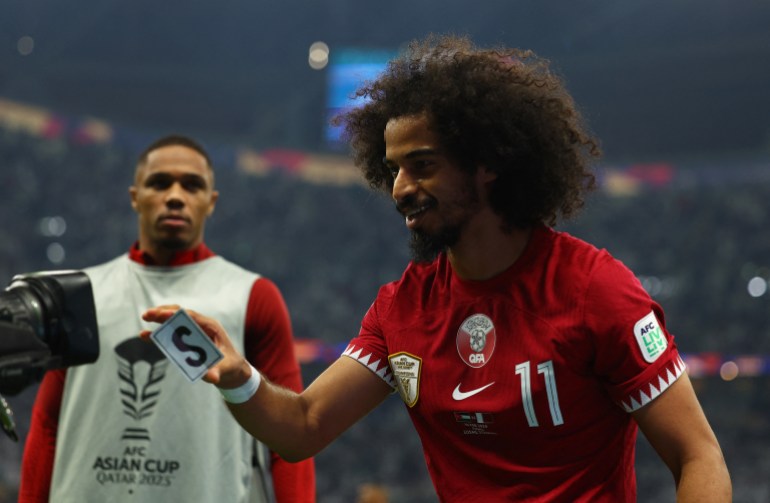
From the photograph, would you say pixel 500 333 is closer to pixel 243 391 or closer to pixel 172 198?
pixel 243 391

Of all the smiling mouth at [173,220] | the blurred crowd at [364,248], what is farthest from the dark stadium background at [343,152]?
the smiling mouth at [173,220]

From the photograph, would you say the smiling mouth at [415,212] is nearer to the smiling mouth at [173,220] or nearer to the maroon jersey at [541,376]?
the maroon jersey at [541,376]

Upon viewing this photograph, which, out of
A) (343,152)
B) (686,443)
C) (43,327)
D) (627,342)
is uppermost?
(343,152)

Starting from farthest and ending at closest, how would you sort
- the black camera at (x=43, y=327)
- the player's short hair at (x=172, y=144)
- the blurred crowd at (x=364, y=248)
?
the blurred crowd at (x=364, y=248) < the player's short hair at (x=172, y=144) < the black camera at (x=43, y=327)

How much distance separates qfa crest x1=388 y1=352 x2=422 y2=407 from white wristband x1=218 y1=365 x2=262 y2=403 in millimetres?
367

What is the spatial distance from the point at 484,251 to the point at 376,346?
378mm

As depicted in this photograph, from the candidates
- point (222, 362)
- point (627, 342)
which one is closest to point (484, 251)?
point (627, 342)

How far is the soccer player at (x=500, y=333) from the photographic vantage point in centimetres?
196

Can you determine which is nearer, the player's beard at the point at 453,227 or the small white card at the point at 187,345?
the small white card at the point at 187,345

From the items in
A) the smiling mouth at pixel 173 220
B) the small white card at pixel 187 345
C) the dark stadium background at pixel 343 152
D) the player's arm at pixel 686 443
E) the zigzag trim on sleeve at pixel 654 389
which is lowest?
the player's arm at pixel 686 443

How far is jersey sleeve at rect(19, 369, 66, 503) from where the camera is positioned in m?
2.88

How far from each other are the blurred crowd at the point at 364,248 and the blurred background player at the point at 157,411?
47.8ft

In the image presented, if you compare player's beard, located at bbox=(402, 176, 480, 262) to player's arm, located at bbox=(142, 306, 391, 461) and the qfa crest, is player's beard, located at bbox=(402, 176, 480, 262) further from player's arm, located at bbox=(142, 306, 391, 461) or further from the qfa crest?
player's arm, located at bbox=(142, 306, 391, 461)

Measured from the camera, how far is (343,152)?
27.0 meters
